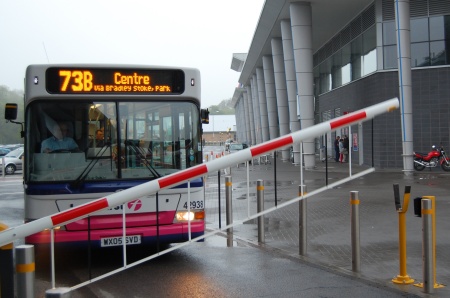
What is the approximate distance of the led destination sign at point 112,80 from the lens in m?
7.45

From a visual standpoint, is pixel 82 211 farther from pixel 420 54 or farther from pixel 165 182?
pixel 420 54

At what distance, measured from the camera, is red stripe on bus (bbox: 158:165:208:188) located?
418 cm

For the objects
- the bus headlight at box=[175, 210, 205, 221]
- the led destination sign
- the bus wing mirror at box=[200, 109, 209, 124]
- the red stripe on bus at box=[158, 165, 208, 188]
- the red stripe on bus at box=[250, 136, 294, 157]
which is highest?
the led destination sign

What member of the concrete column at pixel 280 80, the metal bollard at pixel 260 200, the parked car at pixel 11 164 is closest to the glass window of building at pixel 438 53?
the concrete column at pixel 280 80

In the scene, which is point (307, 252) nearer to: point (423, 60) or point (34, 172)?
point (34, 172)

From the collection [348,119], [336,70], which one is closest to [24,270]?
[348,119]

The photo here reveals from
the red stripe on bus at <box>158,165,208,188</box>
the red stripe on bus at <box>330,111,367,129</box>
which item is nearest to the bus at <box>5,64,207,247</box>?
the red stripe on bus at <box>158,165,208,188</box>

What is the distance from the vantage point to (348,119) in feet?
15.1

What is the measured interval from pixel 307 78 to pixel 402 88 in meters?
6.58

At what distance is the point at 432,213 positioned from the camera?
6219mm

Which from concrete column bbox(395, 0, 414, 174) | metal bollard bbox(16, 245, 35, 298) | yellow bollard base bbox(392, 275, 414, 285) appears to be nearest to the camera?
metal bollard bbox(16, 245, 35, 298)

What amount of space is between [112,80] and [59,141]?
45.7 inches

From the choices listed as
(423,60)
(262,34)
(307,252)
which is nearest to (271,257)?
(307,252)

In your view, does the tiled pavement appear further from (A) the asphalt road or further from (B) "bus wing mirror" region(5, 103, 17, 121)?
(B) "bus wing mirror" region(5, 103, 17, 121)
